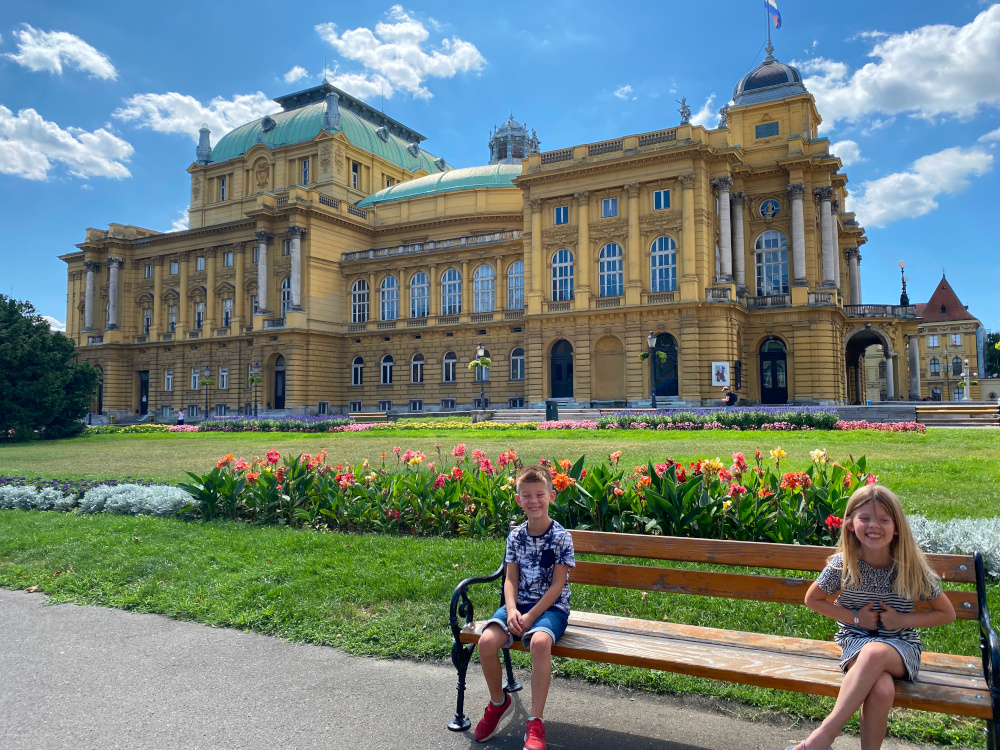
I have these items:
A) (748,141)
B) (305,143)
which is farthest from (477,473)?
(305,143)

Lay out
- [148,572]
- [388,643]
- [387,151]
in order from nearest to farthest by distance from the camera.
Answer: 1. [388,643]
2. [148,572]
3. [387,151]

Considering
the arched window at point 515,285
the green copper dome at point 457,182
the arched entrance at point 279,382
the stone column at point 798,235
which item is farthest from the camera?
the arched entrance at point 279,382

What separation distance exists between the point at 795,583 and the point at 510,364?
4078 cm

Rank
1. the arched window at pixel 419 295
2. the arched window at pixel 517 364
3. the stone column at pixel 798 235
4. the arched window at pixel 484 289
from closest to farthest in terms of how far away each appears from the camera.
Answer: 1. the stone column at pixel 798 235
2. the arched window at pixel 517 364
3. the arched window at pixel 484 289
4. the arched window at pixel 419 295

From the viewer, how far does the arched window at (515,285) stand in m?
46.2

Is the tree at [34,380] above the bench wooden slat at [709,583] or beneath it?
above

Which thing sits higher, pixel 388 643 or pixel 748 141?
pixel 748 141

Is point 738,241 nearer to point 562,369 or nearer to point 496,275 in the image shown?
point 562,369

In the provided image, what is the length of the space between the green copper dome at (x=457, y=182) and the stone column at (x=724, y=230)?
16.6 metres

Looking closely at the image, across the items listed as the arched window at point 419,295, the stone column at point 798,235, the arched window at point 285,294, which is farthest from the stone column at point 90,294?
the stone column at point 798,235

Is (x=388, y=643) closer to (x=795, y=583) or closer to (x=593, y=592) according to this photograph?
(x=593, y=592)

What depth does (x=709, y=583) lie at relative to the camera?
15.3ft

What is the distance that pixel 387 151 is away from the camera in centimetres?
6372

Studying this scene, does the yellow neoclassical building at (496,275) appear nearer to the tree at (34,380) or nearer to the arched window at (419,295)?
the arched window at (419,295)
